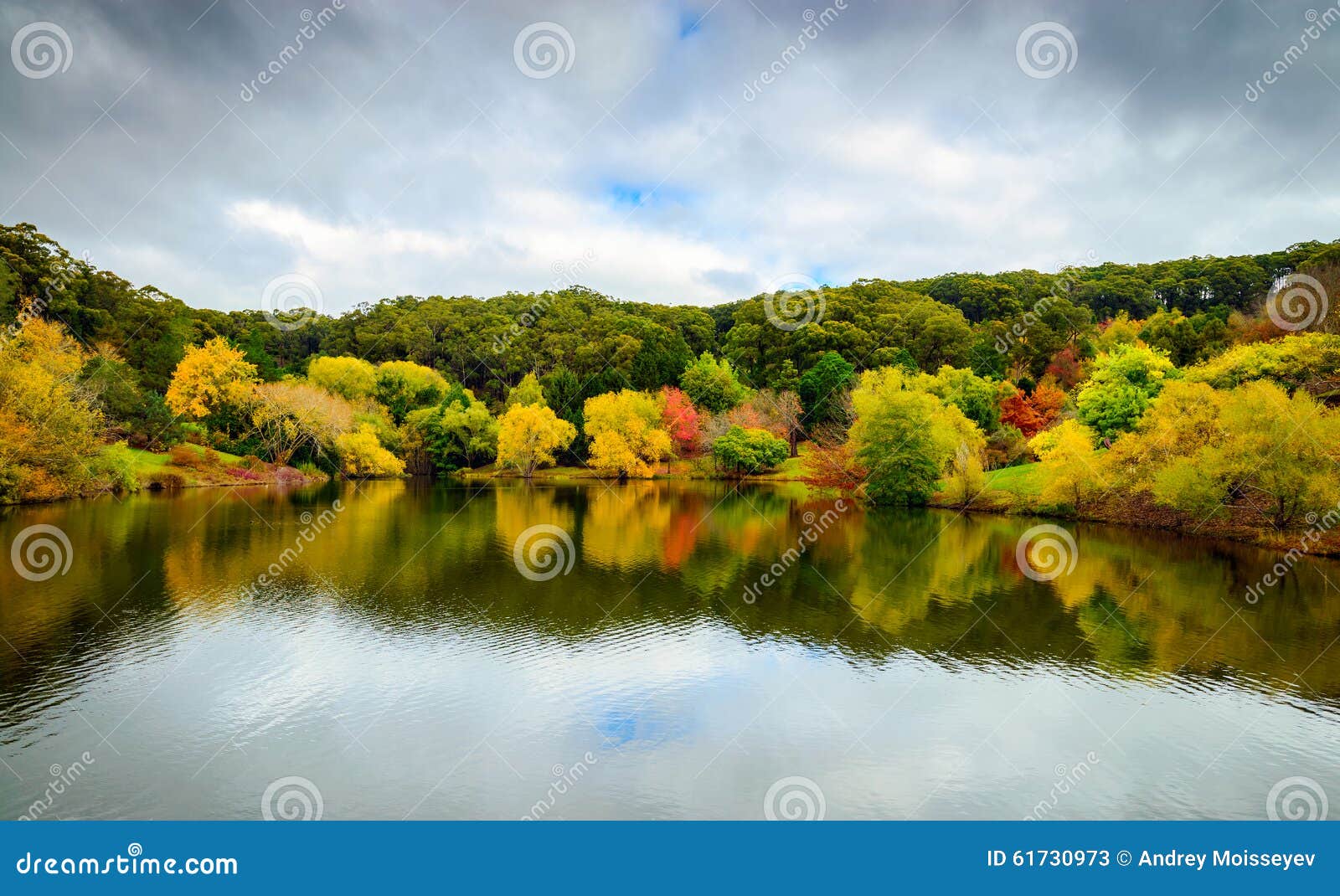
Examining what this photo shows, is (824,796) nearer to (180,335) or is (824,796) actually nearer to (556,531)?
(556,531)

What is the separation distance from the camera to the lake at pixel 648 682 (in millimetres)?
8188

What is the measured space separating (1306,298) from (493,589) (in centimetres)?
4721

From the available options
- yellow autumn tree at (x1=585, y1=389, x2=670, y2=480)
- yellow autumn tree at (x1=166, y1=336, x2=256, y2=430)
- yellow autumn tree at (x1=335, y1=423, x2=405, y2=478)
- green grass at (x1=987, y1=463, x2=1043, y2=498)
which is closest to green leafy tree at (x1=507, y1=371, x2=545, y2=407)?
yellow autumn tree at (x1=585, y1=389, x2=670, y2=480)

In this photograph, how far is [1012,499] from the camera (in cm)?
3519

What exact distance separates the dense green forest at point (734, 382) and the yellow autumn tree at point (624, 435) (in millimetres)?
212

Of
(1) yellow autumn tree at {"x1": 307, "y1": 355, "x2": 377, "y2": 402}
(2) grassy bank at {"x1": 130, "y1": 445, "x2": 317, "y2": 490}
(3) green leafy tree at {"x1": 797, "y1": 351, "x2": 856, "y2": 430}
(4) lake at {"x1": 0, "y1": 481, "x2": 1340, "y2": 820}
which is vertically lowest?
(4) lake at {"x1": 0, "y1": 481, "x2": 1340, "y2": 820}

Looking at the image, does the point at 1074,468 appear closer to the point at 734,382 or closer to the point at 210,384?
the point at 734,382

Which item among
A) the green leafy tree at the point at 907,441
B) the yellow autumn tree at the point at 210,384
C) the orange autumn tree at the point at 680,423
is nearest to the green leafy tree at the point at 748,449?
the orange autumn tree at the point at 680,423

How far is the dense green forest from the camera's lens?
29.6 metres

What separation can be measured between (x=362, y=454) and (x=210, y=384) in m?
10.0

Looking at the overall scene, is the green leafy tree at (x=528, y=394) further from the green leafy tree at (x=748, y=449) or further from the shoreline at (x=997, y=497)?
the green leafy tree at (x=748, y=449)

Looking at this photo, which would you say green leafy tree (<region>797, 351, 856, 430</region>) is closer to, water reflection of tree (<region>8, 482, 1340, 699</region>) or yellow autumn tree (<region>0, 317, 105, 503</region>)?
water reflection of tree (<region>8, 482, 1340, 699</region>)

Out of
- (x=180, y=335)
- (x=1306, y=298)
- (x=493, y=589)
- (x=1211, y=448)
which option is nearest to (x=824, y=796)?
(x=493, y=589)

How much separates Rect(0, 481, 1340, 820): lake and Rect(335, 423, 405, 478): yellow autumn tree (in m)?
28.1
